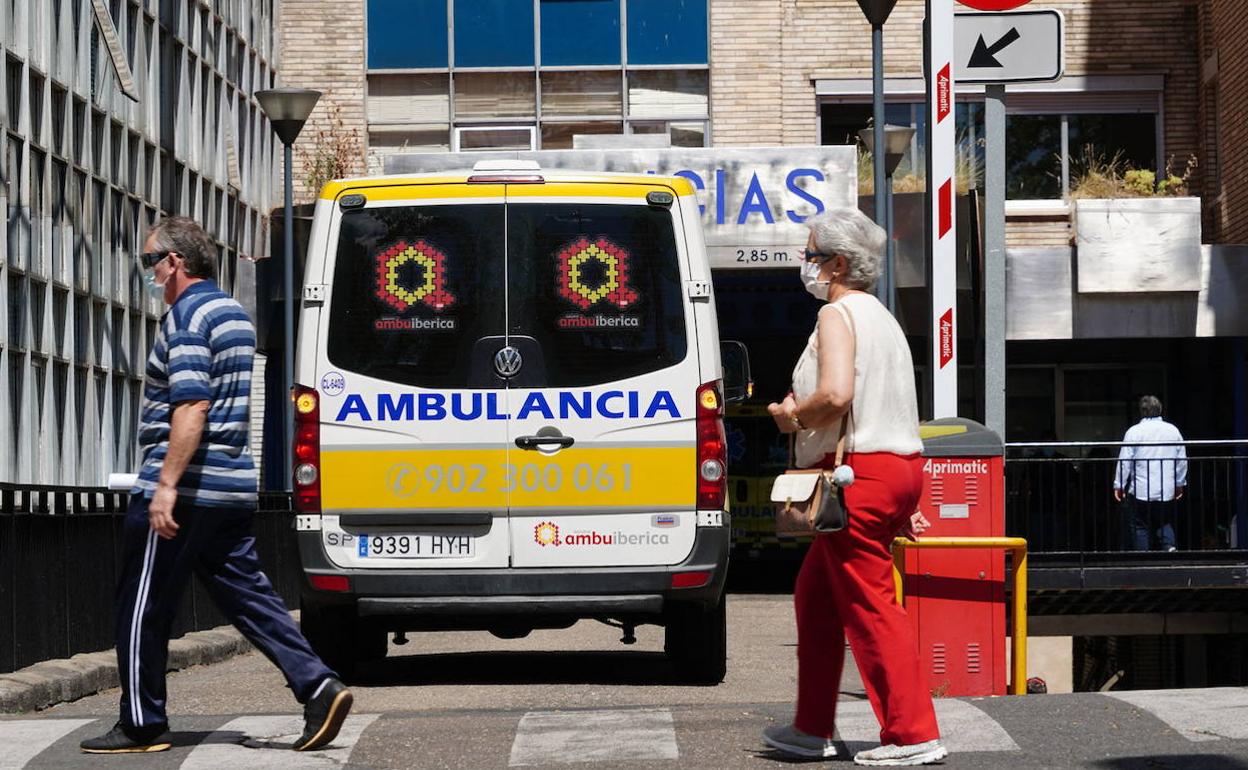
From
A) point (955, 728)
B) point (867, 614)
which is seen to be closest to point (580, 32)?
point (955, 728)

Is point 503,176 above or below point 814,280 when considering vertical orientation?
above

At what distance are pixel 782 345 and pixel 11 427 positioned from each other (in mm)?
13470

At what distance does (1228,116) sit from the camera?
99.3ft

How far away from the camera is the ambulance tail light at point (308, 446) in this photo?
9930 mm

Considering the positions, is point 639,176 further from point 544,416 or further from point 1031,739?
point 1031,739

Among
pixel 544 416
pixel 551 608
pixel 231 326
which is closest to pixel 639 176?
pixel 544 416

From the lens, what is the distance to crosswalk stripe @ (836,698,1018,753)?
23.5 feet

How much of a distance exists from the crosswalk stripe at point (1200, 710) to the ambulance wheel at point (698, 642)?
2651 millimetres

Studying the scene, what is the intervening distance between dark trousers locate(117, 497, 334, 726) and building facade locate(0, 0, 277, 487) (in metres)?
11.3

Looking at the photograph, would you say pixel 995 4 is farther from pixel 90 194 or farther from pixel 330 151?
pixel 330 151

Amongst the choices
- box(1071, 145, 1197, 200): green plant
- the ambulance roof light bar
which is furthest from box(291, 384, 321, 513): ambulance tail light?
box(1071, 145, 1197, 200): green plant

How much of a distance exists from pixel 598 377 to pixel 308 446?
1324 mm

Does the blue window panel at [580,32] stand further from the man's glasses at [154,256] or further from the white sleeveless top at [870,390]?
the white sleeveless top at [870,390]

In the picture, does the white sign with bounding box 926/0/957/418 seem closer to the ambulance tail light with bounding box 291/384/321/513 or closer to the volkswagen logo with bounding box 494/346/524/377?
the volkswagen logo with bounding box 494/346/524/377
